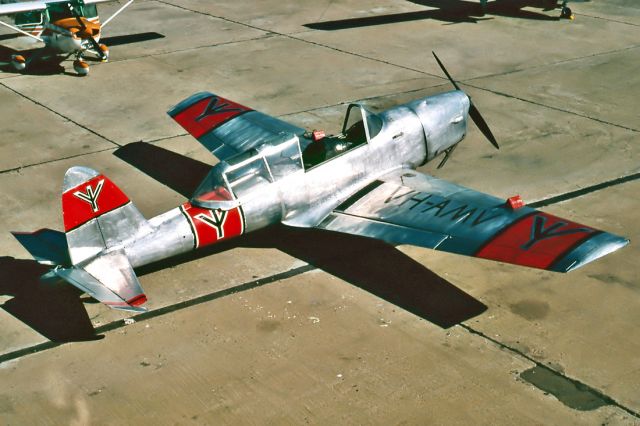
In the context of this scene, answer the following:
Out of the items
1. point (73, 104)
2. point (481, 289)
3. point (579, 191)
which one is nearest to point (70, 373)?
point (481, 289)

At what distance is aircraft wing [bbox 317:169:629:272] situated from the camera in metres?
10.0

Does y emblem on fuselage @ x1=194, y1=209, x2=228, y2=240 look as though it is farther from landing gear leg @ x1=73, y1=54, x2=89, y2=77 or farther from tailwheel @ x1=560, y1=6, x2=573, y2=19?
tailwheel @ x1=560, y1=6, x2=573, y2=19

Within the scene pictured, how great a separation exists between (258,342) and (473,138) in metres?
8.88

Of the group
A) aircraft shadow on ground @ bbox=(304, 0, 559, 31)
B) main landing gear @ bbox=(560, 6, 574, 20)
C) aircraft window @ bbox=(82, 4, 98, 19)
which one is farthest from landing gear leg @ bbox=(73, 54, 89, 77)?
main landing gear @ bbox=(560, 6, 574, 20)

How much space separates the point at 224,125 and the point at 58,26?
29.7 feet

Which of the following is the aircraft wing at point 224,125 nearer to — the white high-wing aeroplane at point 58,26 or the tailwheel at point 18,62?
the white high-wing aeroplane at point 58,26

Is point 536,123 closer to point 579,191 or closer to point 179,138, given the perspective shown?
point 579,191

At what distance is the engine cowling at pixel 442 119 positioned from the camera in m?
14.0

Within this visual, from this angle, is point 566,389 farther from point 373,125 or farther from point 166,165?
point 166,165

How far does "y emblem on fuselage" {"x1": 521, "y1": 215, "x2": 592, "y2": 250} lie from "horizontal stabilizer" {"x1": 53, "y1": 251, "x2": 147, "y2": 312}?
5204mm

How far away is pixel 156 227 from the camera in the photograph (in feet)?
36.7

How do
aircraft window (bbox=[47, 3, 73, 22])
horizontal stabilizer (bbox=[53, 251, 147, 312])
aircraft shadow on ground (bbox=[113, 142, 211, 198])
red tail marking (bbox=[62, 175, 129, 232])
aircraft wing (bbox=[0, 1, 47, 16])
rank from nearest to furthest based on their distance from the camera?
horizontal stabilizer (bbox=[53, 251, 147, 312])
red tail marking (bbox=[62, 175, 129, 232])
aircraft shadow on ground (bbox=[113, 142, 211, 198])
aircraft wing (bbox=[0, 1, 47, 16])
aircraft window (bbox=[47, 3, 73, 22])

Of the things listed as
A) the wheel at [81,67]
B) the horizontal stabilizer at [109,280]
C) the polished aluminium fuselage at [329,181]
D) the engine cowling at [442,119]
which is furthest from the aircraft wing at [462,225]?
the wheel at [81,67]

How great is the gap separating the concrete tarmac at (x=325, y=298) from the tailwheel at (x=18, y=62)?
721mm
